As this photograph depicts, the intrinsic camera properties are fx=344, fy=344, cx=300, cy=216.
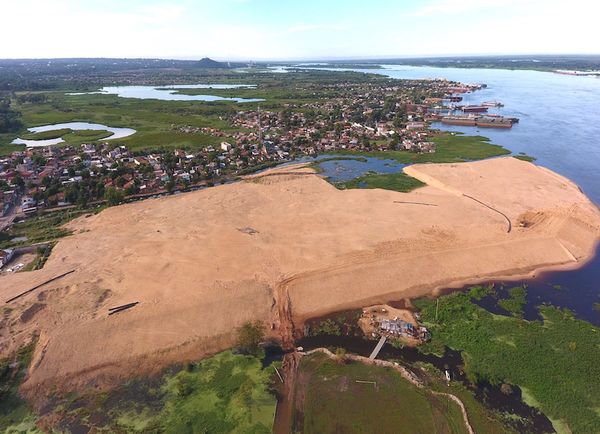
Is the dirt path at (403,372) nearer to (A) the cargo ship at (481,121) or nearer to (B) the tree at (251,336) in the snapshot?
(B) the tree at (251,336)

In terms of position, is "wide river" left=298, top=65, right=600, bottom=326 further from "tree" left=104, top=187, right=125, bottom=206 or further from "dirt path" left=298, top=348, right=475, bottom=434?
"tree" left=104, top=187, right=125, bottom=206

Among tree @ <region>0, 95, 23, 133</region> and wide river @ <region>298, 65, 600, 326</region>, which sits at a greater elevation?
tree @ <region>0, 95, 23, 133</region>

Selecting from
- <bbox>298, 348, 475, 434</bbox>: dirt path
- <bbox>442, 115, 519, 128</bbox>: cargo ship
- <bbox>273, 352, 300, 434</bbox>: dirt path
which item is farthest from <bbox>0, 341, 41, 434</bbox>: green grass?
<bbox>442, 115, 519, 128</bbox>: cargo ship

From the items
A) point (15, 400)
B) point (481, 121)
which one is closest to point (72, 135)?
point (15, 400)

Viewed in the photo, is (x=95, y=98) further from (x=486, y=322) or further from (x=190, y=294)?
Result: (x=486, y=322)

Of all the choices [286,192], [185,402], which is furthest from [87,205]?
[185,402]

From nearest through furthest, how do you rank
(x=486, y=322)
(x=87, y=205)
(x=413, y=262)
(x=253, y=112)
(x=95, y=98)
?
(x=486, y=322) → (x=413, y=262) → (x=87, y=205) → (x=253, y=112) → (x=95, y=98)
